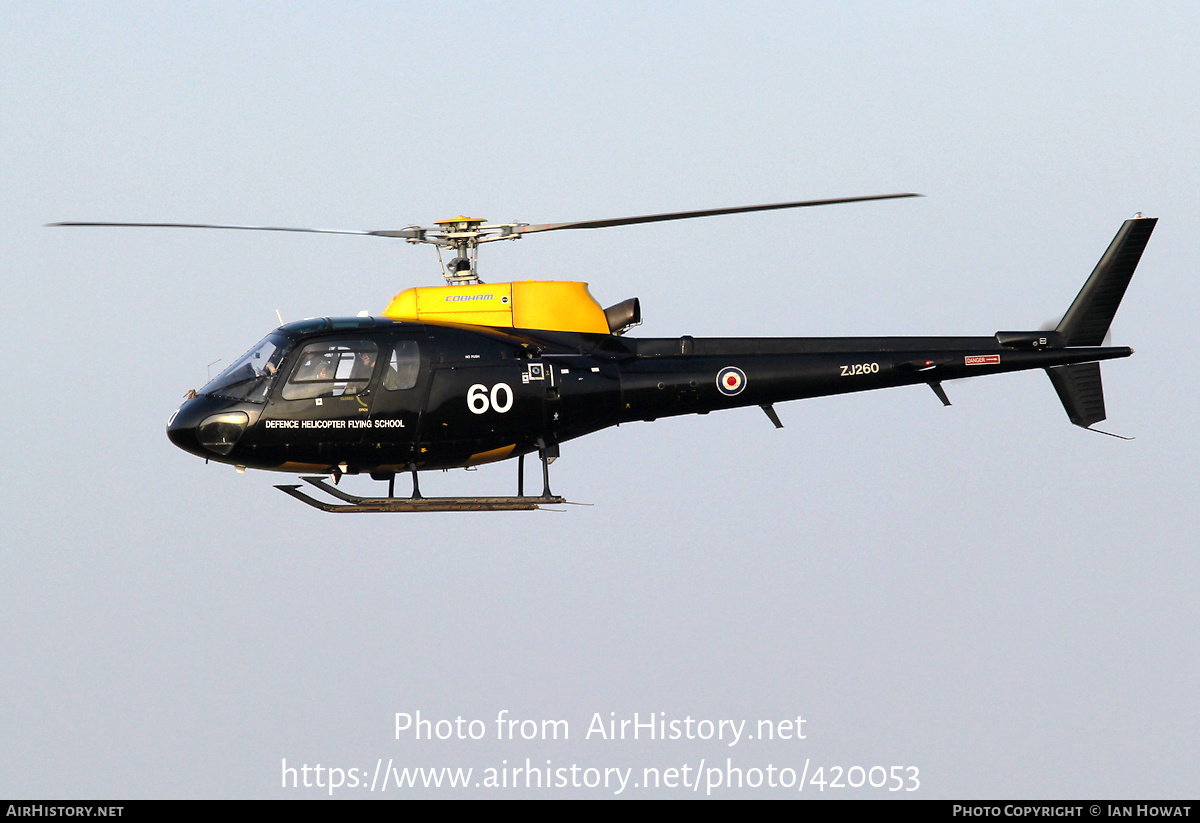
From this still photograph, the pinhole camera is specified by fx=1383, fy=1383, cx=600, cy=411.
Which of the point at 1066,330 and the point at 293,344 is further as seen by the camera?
the point at 1066,330

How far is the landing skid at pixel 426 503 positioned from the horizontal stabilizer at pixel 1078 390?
7430 mm

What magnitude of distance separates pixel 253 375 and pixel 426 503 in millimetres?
2893

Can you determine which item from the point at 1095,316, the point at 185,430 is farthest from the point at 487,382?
the point at 1095,316

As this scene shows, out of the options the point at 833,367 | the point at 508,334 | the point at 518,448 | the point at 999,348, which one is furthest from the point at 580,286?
the point at 999,348

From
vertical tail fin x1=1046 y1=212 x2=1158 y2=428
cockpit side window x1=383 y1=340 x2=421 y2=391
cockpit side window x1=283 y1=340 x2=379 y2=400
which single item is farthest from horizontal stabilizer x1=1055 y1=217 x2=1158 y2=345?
cockpit side window x1=283 y1=340 x2=379 y2=400

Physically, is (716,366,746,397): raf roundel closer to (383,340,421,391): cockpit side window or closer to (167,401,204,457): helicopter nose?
(383,340,421,391): cockpit side window

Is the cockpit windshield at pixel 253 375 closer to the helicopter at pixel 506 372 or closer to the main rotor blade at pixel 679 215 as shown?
the helicopter at pixel 506 372

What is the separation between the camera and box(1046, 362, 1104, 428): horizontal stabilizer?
65.2 feet

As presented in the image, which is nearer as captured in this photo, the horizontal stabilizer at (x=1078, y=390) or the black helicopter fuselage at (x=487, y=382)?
the black helicopter fuselage at (x=487, y=382)

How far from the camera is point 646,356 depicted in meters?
19.5

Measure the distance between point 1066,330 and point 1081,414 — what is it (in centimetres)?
123

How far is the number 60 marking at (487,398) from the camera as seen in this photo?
1852cm

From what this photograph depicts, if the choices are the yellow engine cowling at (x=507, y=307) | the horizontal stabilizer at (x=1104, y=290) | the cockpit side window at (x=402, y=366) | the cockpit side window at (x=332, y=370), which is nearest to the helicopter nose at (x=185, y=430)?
the cockpit side window at (x=332, y=370)

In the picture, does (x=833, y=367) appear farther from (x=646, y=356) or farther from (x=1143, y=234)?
(x=1143, y=234)
